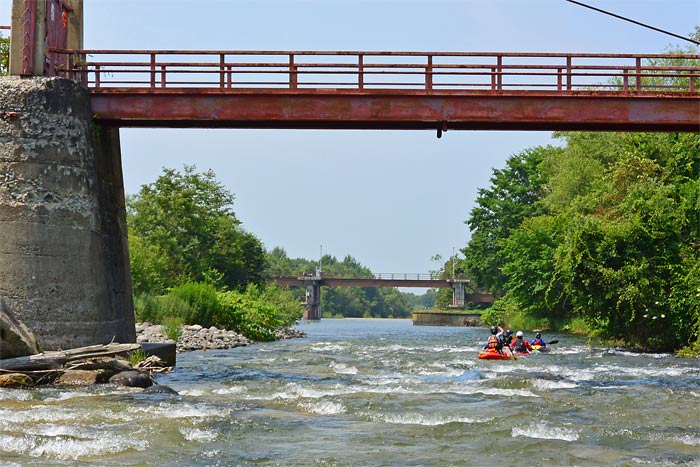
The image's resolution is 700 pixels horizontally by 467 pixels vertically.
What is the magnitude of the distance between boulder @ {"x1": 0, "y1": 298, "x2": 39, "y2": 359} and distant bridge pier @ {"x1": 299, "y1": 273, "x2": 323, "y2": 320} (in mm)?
113358

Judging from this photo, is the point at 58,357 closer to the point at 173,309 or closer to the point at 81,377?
the point at 81,377

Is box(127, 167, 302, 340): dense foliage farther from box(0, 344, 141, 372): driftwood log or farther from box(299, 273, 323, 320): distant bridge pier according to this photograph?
box(299, 273, 323, 320): distant bridge pier

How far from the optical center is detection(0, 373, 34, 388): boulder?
20.0m

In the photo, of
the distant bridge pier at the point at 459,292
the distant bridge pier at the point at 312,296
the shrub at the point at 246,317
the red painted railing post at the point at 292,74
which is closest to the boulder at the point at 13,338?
the red painted railing post at the point at 292,74

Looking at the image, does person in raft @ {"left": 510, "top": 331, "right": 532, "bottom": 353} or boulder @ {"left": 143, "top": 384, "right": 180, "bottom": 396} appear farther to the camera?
person in raft @ {"left": 510, "top": 331, "right": 532, "bottom": 353}

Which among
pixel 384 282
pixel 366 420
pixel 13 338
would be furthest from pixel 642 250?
pixel 384 282

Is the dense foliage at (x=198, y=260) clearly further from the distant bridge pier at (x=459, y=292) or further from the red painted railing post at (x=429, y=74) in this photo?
the distant bridge pier at (x=459, y=292)

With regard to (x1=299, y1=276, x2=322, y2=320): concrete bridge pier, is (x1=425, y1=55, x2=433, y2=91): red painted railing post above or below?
above

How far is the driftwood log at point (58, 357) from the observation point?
2061cm

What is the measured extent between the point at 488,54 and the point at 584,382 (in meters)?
9.02

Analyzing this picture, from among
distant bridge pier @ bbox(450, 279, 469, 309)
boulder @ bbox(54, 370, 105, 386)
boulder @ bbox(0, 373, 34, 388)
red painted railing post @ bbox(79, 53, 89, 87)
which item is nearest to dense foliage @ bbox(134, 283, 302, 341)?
red painted railing post @ bbox(79, 53, 89, 87)

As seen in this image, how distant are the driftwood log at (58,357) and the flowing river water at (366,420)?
52.2 inches

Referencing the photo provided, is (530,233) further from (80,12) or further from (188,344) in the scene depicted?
(80,12)

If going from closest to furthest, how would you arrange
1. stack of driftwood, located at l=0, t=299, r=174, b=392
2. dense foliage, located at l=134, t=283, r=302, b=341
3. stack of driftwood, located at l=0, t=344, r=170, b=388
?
stack of driftwood, located at l=0, t=299, r=174, b=392
stack of driftwood, located at l=0, t=344, r=170, b=388
dense foliage, located at l=134, t=283, r=302, b=341
